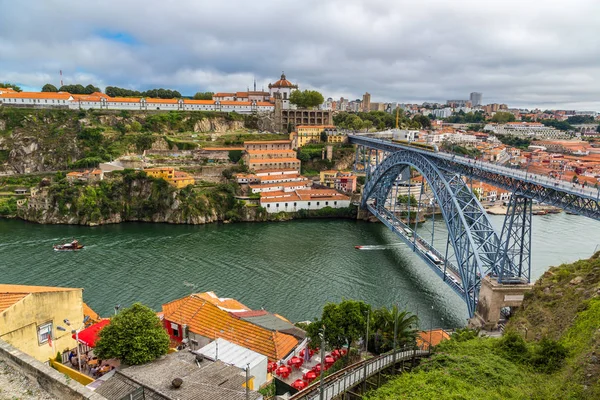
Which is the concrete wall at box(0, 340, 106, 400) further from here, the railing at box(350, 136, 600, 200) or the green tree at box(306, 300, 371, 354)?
the railing at box(350, 136, 600, 200)

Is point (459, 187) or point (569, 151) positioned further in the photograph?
point (569, 151)

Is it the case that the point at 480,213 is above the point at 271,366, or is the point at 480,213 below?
above

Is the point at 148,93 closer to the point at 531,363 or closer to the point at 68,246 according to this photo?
the point at 68,246

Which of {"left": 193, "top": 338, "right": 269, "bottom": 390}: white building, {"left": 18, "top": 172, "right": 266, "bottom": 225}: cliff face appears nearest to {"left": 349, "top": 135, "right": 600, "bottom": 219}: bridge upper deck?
{"left": 193, "top": 338, "right": 269, "bottom": 390}: white building

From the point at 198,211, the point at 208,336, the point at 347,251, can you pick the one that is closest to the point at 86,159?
the point at 198,211

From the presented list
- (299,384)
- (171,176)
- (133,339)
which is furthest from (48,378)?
(171,176)

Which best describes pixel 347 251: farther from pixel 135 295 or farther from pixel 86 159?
pixel 86 159
